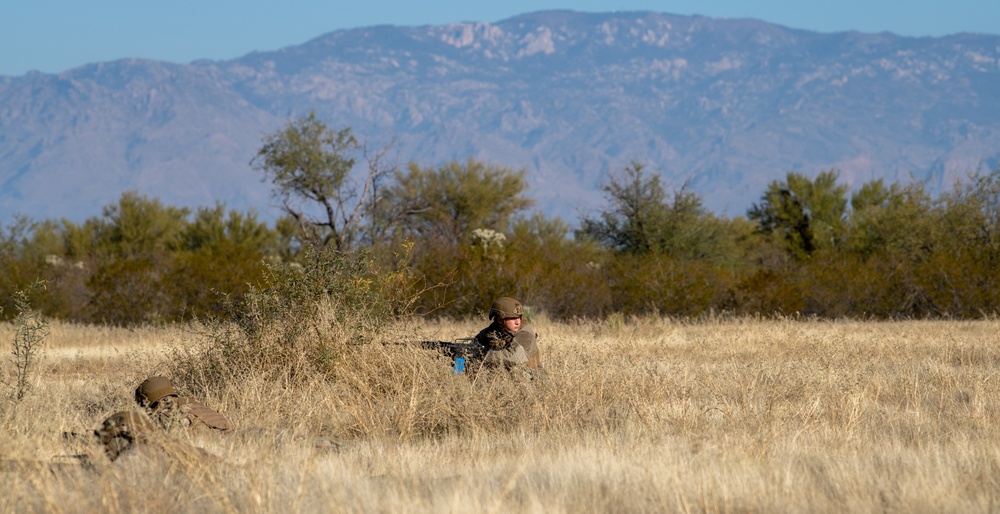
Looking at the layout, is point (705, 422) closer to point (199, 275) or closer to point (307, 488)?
point (307, 488)

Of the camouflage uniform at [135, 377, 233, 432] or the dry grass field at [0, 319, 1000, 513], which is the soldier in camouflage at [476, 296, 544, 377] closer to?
the dry grass field at [0, 319, 1000, 513]

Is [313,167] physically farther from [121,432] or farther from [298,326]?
[121,432]

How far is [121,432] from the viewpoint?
23.9 feet

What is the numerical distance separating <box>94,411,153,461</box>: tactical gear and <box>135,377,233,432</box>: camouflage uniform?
485 mm

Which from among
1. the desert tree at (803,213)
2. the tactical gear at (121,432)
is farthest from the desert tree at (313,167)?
the tactical gear at (121,432)

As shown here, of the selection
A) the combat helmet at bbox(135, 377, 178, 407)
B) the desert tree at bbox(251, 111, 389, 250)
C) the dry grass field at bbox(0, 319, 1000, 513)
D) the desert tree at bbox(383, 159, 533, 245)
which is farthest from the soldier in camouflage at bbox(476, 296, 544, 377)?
the desert tree at bbox(383, 159, 533, 245)

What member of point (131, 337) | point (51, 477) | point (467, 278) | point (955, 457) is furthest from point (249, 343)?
point (467, 278)

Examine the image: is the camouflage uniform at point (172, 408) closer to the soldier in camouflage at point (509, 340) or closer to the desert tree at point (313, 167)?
the soldier in camouflage at point (509, 340)

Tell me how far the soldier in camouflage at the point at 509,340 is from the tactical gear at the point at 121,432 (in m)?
3.29

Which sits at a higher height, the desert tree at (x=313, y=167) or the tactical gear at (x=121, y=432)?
the tactical gear at (x=121, y=432)

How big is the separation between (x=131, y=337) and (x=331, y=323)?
31.4 ft

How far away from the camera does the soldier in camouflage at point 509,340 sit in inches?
387

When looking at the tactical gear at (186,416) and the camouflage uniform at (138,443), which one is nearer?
the camouflage uniform at (138,443)

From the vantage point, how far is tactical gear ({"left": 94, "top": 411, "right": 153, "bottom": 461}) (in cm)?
710
